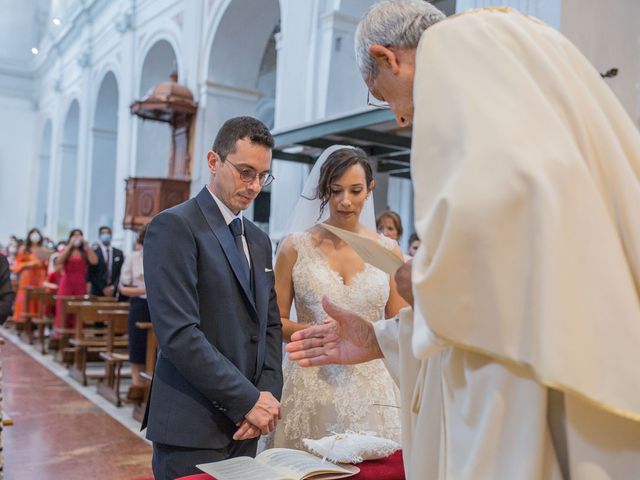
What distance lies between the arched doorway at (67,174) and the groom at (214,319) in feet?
66.0

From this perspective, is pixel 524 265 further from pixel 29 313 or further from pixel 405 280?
pixel 29 313

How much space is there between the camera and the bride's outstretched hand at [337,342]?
163 centimetres

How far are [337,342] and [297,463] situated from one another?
0.40m

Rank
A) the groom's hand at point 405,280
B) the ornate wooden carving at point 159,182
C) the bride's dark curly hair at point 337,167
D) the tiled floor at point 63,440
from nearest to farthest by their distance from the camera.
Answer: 1. the groom's hand at point 405,280
2. the bride's dark curly hair at point 337,167
3. the tiled floor at point 63,440
4. the ornate wooden carving at point 159,182

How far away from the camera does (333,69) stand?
816 cm

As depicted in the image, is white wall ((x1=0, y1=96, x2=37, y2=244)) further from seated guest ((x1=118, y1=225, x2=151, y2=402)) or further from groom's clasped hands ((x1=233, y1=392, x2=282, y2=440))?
groom's clasped hands ((x1=233, y1=392, x2=282, y2=440))

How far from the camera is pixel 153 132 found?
14289mm

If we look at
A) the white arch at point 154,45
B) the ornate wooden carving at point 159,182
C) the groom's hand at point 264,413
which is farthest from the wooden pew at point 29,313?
the groom's hand at point 264,413

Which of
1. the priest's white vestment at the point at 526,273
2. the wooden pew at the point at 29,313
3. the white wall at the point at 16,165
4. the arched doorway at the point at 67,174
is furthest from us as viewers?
the white wall at the point at 16,165

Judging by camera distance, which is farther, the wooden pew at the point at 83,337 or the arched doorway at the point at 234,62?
the arched doorway at the point at 234,62

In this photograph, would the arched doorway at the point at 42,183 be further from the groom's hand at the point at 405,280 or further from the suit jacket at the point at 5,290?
the groom's hand at the point at 405,280

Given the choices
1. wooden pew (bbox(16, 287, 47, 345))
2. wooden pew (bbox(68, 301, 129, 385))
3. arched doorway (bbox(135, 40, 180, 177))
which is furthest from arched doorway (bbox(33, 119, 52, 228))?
wooden pew (bbox(68, 301, 129, 385))

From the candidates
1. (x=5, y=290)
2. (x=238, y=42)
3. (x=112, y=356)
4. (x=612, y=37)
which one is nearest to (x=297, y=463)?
(x=5, y=290)

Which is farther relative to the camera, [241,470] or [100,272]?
[100,272]
